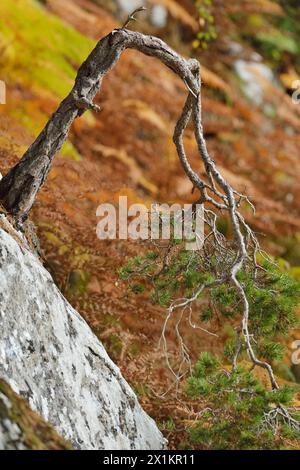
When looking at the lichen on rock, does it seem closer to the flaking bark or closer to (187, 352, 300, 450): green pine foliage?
(187, 352, 300, 450): green pine foliage

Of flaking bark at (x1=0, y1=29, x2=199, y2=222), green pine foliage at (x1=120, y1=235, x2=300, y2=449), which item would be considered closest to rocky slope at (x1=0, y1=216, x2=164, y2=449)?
flaking bark at (x1=0, y1=29, x2=199, y2=222)

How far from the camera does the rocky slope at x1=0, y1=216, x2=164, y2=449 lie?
2186 millimetres

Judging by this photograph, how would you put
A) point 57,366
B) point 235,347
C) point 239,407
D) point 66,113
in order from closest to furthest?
1. point 239,407
2. point 57,366
3. point 235,347
4. point 66,113

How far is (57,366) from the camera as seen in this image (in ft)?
7.57

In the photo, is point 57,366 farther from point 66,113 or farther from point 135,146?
point 135,146

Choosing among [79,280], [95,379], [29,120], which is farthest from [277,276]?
[29,120]

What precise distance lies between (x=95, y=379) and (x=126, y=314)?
122cm

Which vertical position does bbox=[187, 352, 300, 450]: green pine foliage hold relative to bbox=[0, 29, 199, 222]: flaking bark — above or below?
below

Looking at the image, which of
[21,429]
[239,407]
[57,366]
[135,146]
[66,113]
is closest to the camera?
[21,429]

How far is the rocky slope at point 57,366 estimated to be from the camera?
7.17 feet

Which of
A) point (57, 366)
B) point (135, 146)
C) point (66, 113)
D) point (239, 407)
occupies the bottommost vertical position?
point (239, 407)

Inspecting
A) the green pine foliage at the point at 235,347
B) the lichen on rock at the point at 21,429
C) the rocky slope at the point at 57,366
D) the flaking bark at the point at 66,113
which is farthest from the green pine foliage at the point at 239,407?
the flaking bark at the point at 66,113

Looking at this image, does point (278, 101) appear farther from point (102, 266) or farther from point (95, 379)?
point (95, 379)

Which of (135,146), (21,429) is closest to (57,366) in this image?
(21,429)
